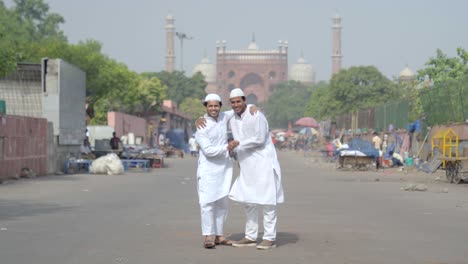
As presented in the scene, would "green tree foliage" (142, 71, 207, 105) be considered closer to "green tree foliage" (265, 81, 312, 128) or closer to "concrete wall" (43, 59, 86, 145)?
"green tree foliage" (265, 81, 312, 128)

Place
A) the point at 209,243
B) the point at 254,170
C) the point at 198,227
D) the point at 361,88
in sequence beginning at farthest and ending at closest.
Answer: the point at 361,88, the point at 198,227, the point at 254,170, the point at 209,243

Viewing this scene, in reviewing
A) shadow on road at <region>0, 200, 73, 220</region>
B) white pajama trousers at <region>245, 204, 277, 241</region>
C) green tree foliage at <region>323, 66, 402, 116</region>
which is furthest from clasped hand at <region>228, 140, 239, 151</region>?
green tree foliage at <region>323, 66, 402, 116</region>

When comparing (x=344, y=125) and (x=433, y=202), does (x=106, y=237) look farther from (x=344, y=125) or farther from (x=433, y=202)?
(x=344, y=125)

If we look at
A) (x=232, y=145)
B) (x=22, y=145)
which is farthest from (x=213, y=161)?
(x=22, y=145)

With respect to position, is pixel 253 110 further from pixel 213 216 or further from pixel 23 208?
pixel 23 208

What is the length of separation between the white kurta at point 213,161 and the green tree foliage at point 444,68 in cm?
3472

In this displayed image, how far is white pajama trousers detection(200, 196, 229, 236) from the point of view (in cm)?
854

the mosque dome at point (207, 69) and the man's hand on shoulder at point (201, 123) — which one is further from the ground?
the mosque dome at point (207, 69)

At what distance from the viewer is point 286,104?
152 metres

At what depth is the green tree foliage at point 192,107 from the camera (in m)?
109

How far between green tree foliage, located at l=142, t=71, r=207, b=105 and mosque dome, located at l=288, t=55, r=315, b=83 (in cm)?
7074

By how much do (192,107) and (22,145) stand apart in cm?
8744

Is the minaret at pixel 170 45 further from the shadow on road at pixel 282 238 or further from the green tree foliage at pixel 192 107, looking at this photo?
the shadow on road at pixel 282 238

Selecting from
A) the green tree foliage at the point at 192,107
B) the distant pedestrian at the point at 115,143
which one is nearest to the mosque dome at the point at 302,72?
the green tree foliage at the point at 192,107
